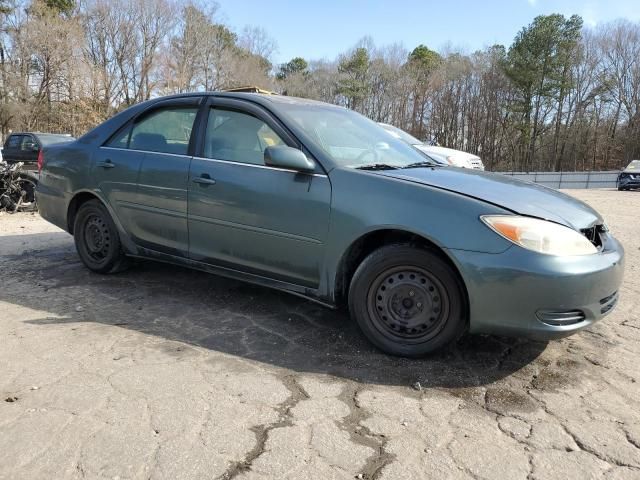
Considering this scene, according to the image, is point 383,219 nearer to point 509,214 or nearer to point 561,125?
point 509,214

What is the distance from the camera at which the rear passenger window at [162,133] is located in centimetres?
400

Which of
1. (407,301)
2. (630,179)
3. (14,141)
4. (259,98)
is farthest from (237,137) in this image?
(630,179)

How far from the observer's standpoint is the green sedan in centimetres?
272

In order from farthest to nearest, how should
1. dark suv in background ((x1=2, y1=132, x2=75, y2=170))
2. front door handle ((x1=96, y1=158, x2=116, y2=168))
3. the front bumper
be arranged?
1. dark suv in background ((x1=2, y1=132, x2=75, y2=170))
2. front door handle ((x1=96, y1=158, x2=116, y2=168))
3. the front bumper

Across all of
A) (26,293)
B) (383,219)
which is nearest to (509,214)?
(383,219)

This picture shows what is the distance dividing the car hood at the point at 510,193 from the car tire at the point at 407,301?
1.50ft

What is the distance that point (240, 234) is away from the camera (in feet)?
11.7

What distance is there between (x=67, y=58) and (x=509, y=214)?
1431 inches

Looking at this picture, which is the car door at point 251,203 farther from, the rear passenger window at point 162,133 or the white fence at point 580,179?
the white fence at point 580,179

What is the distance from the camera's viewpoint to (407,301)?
300cm

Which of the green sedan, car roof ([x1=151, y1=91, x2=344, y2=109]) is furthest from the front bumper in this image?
car roof ([x1=151, y1=91, x2=344, y2=109])

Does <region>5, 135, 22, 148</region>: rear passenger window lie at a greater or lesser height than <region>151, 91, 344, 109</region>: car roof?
lesser

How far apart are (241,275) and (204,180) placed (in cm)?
74

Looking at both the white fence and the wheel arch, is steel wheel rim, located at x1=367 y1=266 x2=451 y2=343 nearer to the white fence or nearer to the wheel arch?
the wheel arch
